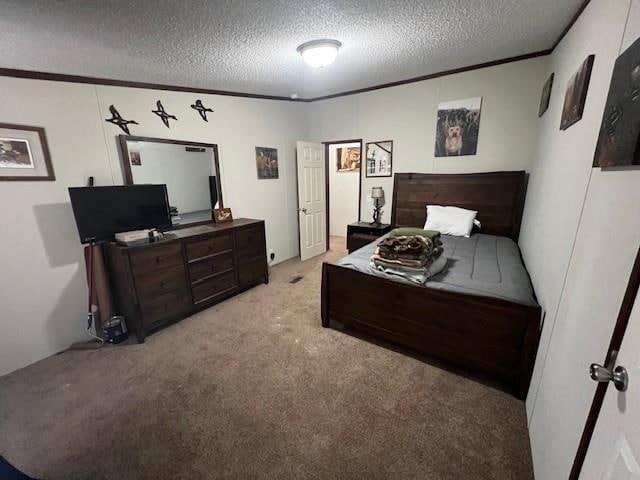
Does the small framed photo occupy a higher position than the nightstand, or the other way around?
the small framed photo

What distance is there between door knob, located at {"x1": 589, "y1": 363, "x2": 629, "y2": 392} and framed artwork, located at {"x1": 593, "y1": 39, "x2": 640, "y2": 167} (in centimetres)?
62

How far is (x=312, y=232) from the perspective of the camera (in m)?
4.76

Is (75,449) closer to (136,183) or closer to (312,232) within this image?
(136,183)

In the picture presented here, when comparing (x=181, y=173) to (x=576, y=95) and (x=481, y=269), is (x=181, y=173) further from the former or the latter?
(x=576, y=95)

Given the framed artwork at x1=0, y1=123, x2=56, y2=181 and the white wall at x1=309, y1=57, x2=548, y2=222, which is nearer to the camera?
the framed artwork at x1=0, y1=123, x2=56, y2=181

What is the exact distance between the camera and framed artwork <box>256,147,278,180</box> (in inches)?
157

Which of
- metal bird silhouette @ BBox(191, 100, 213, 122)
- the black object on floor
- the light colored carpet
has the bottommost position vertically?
the light colored carpet

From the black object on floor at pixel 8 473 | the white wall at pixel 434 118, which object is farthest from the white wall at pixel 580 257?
the black object on floor at pixel 8 473

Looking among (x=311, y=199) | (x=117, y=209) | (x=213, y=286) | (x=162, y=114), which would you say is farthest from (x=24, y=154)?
(x=311, y=199)

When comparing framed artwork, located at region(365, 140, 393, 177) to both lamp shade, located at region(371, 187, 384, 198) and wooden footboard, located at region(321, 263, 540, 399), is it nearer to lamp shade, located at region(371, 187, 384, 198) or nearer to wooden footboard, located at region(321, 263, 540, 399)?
lamp shade, located at region(371, 187, 384, 198)

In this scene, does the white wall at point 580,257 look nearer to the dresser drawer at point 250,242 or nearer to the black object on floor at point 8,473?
the black object on floor at point 8,473

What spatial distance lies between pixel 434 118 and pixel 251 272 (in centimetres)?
316

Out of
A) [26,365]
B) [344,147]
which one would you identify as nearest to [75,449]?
[26,365]

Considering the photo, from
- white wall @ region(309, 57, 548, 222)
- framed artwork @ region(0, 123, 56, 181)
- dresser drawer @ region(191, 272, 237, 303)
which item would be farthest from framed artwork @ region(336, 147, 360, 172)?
framed artwork @ region(0, 123, 56, 181)
